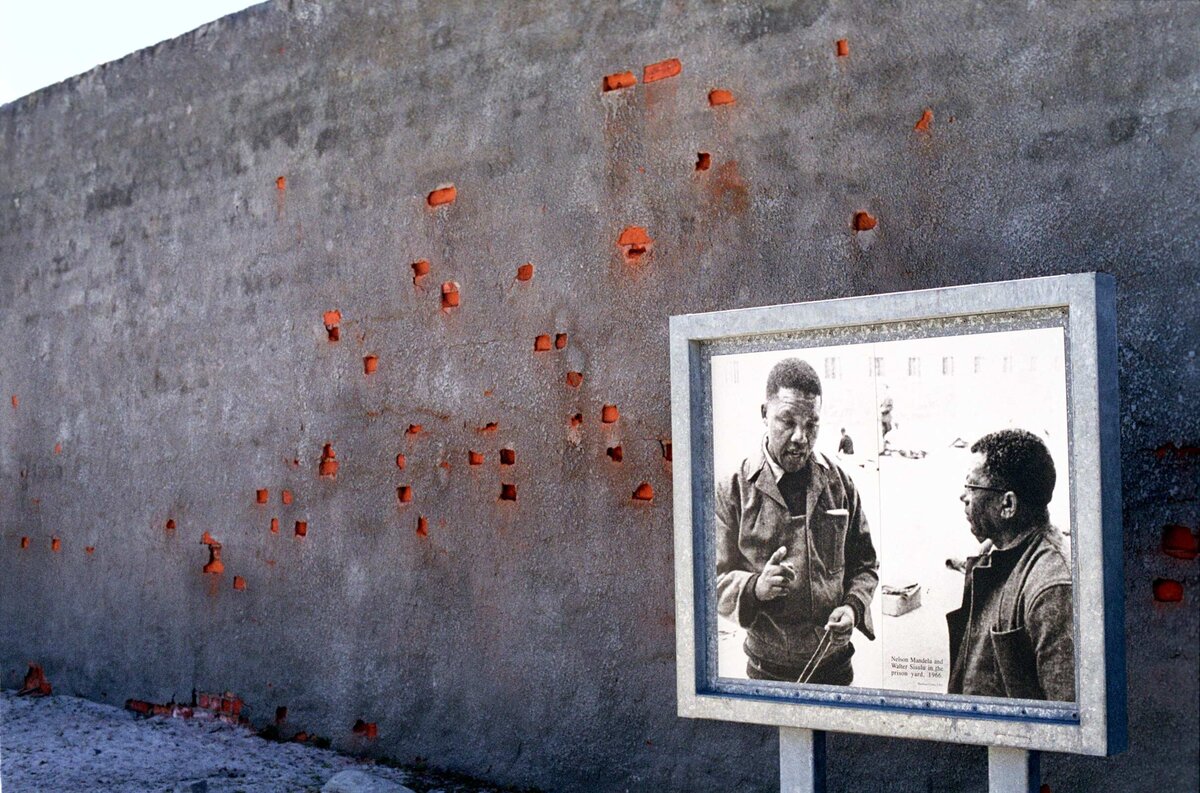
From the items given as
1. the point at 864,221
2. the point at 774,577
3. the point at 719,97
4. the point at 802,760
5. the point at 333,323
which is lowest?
the point at 802,760

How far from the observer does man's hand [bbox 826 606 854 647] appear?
2713mm

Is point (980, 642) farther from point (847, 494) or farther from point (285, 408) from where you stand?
point (285, 408)

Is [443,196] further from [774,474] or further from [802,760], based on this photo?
[802,760]

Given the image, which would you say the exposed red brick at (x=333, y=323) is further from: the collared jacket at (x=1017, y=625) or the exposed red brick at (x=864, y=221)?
the collared jacket at (x=1017, y=625)

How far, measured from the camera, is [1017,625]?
2.52 metres

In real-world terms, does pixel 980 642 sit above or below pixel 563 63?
below

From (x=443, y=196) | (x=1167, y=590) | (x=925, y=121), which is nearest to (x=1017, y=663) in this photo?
(x=1167, y=590)

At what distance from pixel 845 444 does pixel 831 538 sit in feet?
0.65

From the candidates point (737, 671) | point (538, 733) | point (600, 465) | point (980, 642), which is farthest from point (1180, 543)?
point (538, 733)

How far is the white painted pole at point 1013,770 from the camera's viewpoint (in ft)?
8.33

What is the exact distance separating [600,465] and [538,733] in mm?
873

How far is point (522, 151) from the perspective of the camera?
4254mm

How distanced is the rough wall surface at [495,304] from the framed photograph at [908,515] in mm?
656

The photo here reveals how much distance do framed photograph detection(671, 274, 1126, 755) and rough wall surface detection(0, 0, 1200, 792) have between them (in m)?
0.66
